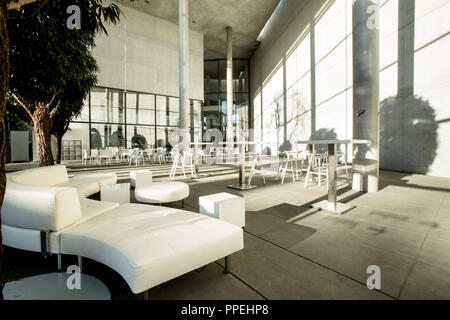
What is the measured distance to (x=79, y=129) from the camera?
11.5m

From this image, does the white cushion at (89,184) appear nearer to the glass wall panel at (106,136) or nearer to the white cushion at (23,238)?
the white cushion at (23,238)

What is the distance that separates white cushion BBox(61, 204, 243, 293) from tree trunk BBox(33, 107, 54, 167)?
9.39 feet

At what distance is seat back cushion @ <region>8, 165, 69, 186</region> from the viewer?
232 centimetres

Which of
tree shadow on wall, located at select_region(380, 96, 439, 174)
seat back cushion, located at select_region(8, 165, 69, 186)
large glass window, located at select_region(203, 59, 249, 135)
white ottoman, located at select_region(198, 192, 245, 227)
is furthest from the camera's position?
large glass window, located at select_region(203, 59, 249, 135)

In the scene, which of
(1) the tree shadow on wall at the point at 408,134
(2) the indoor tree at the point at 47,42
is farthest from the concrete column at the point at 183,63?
(1) the tree shadow on wall at the point at 408,134

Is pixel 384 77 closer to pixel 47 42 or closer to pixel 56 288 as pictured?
pixel 47 42

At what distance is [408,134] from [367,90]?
9.77 feet

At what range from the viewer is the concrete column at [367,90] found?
3955 mm

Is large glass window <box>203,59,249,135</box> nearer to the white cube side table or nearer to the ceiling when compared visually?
the ceiling

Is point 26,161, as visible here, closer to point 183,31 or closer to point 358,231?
point 183,31

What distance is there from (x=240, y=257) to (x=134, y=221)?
0.94m

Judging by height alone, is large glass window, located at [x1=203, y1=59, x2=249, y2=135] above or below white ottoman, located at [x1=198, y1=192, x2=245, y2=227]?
above

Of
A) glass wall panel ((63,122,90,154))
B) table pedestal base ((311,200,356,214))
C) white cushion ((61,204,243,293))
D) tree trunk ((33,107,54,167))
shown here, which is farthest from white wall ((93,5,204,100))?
table pedestal base ((311,200,356,214))

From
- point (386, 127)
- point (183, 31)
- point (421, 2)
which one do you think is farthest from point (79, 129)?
point (421, 2)
